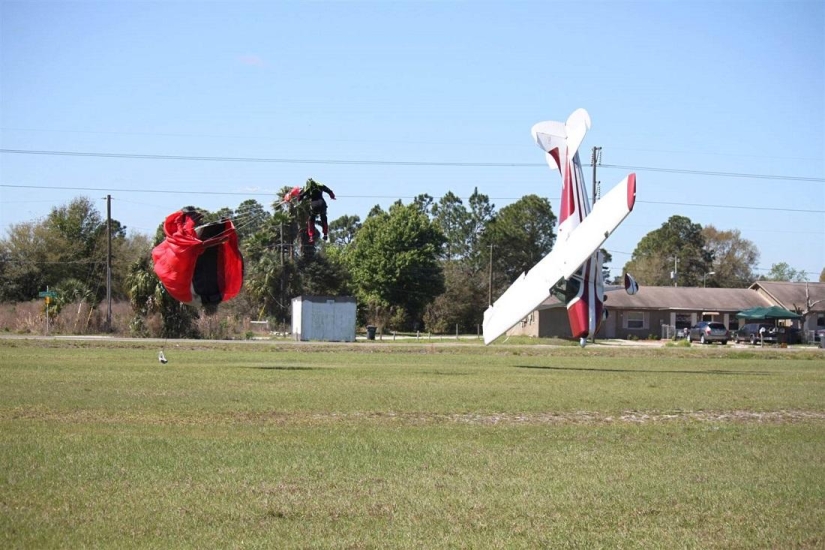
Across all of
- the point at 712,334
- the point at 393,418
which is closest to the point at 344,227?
the point at 712,334

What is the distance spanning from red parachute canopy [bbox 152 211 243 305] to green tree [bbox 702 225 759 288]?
363ft

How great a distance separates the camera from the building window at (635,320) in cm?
8144

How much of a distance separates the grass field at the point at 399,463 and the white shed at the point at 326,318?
3208 cm

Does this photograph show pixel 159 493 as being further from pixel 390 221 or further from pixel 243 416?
pixel 390 221

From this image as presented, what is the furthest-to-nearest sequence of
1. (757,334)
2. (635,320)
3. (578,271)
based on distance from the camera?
(635,320) → (757,334) → (578,271)

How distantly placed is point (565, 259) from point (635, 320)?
46950 millimetres

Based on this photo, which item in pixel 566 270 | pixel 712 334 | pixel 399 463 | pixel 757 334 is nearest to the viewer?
pixel 399 463

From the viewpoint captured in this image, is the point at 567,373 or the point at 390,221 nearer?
the point at 567,373

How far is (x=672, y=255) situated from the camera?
135875 millimetres

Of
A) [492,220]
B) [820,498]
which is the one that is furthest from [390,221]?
[820,498]

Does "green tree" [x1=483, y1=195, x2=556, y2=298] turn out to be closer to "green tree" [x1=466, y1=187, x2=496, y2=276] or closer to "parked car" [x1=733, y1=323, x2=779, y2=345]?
"green tree" [x1=466, y1=187, x2=496, y2=276]

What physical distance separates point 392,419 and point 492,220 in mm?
98212

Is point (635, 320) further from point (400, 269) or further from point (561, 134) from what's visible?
point (561, 134)

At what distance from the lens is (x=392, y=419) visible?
18.8m
